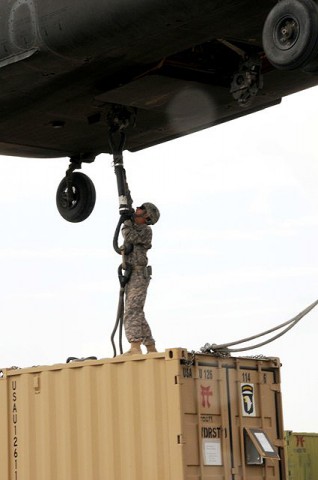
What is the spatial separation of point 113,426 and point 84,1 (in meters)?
4.62

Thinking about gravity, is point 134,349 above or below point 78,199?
below

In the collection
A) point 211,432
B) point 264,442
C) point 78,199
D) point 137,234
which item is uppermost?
point 78,199

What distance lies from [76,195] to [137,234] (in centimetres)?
363

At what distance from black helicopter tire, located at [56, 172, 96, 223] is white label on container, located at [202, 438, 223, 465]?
6.00m

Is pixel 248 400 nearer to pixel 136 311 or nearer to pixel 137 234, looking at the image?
pixel 136 311

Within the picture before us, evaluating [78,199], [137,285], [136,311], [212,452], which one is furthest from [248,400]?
[78,199]

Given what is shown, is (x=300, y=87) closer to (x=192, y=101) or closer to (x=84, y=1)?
(x=192, y=101)

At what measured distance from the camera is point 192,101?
52.0 ft

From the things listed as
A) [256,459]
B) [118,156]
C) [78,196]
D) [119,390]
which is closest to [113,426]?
[119,390]

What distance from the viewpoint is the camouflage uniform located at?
15211 mm

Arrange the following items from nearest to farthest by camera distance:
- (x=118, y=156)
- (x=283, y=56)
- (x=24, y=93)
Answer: (x=283, y=56)
(x=24, y=93)
(x=118, y=156)

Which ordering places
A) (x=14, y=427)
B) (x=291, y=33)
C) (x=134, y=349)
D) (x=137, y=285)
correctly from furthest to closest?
(x=137, y=285) → (x=14, y=427) → (x=134, y=349) → (x=291, y=33)

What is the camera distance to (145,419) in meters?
13.6

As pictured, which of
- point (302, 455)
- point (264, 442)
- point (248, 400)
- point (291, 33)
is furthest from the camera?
point (302, 455)
